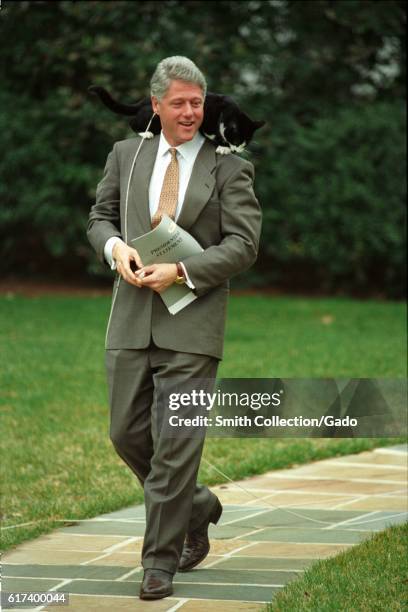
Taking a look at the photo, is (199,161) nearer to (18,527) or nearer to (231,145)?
(231,145)

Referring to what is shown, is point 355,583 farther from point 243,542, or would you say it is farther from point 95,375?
point 95,375

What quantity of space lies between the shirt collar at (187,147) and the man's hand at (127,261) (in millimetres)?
433

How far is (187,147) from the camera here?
459 centimetres

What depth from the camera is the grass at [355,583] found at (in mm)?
4152

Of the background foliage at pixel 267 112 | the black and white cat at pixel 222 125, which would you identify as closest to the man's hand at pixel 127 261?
the black and white cat at pixel 222 125

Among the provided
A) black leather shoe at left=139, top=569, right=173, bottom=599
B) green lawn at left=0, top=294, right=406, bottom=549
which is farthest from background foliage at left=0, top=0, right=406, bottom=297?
black leather shoe at left=139, top=569, right=173, bottom=599

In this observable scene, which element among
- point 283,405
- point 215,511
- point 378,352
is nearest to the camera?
point 283,405

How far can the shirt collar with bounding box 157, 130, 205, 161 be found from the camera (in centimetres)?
458

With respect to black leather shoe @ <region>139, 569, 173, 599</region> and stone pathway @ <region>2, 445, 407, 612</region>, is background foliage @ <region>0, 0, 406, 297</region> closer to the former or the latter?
stone pathway @ <region>2, 445, 407, 612</region>

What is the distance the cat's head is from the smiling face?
0.38 ft

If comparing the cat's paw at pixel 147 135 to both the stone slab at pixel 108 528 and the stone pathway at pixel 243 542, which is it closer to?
the stone pathway at pixel 243 542

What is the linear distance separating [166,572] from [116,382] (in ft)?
2.47

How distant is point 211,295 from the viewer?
4.60 m

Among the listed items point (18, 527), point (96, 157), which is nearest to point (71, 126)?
point (96, 157)
